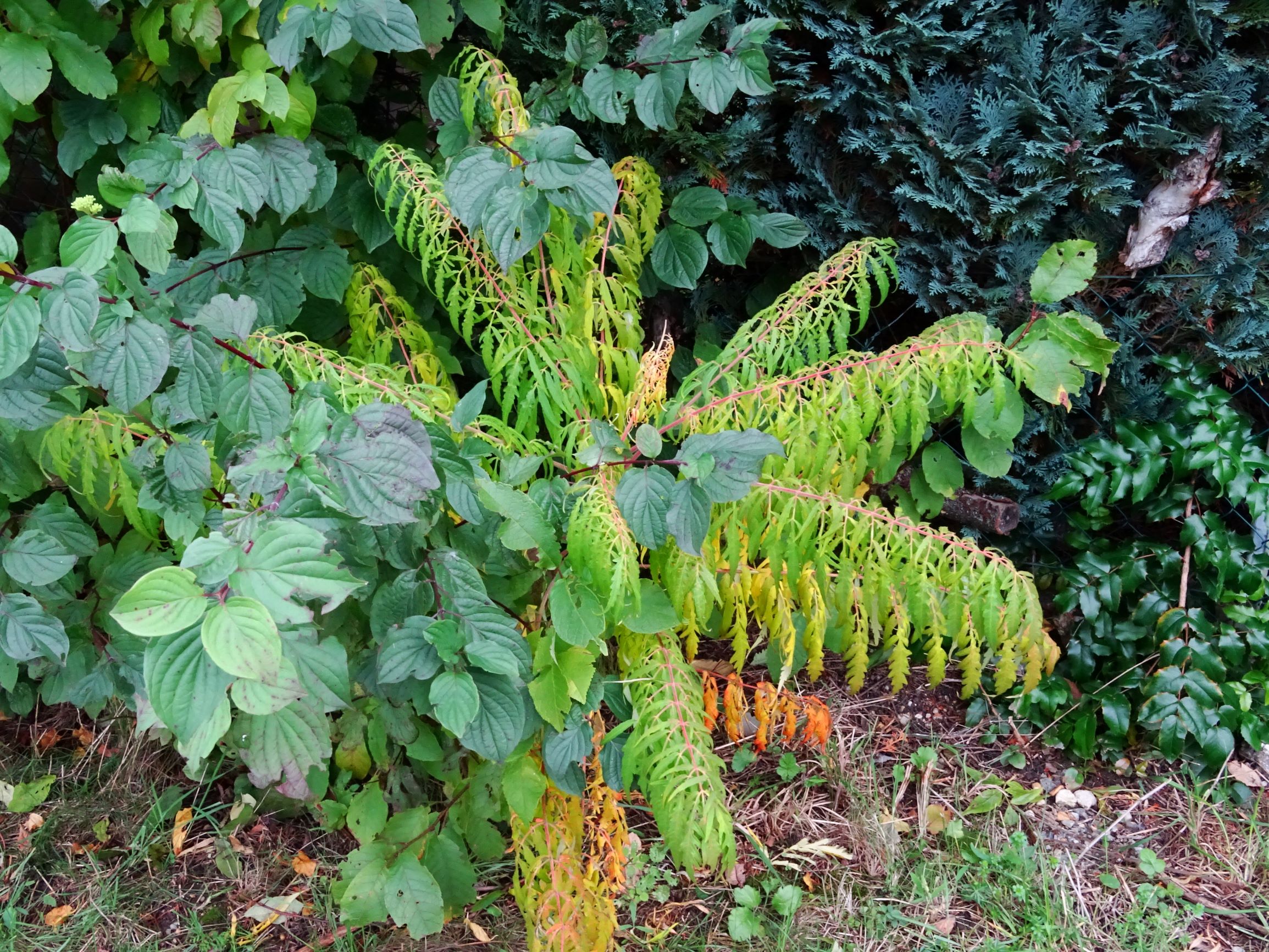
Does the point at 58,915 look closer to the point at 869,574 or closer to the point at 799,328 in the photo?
the point at 869,574

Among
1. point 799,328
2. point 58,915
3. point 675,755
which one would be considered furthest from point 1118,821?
point 58,915

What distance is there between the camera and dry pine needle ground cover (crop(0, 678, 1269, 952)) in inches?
76.9

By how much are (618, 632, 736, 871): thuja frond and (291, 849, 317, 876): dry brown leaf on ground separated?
34.3 inches

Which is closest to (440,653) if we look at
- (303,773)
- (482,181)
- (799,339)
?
(303,773)

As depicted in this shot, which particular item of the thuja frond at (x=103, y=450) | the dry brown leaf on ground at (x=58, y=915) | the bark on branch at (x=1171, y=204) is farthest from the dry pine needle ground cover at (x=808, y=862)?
the bark on branch at (x=1171, y=204)

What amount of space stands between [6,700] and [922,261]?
240cm

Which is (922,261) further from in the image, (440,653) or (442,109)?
(440,653)

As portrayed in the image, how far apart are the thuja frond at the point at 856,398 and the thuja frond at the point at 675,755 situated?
41cm

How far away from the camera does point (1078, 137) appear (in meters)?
2.10

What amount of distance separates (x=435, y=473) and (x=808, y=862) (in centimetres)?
140

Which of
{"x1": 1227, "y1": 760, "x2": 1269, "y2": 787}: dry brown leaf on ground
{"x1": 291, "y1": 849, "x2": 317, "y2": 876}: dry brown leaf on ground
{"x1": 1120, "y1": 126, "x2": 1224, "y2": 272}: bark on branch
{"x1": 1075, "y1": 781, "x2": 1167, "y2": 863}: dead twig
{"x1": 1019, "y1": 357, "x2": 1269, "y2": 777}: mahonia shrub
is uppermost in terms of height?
{"x1": 1120, "y1": 126, "x2": 1224, "y2": 272}: bark on branch

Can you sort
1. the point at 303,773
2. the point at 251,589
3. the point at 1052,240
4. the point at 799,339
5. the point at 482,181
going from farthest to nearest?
the point at 1052,240, the point at 799,339, the point at 482,181, the point at 303,773, the point at 251,589

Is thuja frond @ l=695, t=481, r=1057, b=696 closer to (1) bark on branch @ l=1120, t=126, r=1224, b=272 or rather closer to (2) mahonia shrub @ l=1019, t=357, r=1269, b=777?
(2) mahonia shrub @ l=1019, t=357, r=1269, b=777

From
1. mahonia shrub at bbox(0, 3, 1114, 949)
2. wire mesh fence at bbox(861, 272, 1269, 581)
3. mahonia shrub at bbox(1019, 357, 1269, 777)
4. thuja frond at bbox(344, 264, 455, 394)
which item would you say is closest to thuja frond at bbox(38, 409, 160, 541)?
mahonia shrub at bbox(0, 3, 1114, 949)
